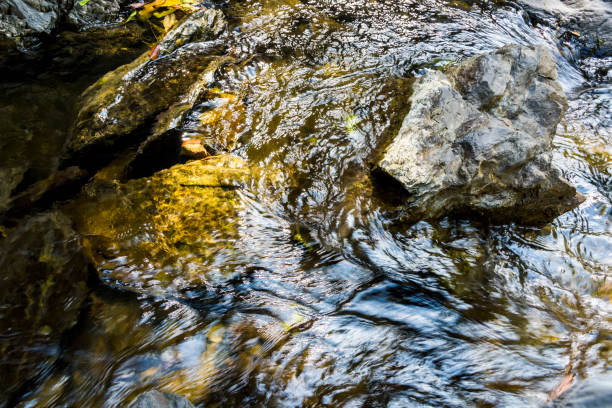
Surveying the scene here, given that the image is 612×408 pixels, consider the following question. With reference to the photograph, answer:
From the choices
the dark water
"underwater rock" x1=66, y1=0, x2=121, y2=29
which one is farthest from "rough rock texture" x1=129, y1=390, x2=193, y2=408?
"underwater rock" x1=66, y1=0, x2=121, y2=29

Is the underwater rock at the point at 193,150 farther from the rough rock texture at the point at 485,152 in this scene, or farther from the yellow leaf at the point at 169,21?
the yellow leaf at the point at 169,21

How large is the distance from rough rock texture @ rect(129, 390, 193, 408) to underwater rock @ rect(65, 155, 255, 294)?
1.20 metres

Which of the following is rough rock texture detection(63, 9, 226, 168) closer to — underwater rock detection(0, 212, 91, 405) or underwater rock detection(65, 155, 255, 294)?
underwater rock detection(65, 155, 255, 294)

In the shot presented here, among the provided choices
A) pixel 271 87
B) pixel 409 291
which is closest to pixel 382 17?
pixel 271 87

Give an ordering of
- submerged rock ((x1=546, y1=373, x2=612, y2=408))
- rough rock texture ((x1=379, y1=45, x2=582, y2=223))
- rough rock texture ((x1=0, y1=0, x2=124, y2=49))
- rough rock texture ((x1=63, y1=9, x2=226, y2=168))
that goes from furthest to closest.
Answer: rough rock texture ((x1=0, y1=0, x2=124, y2=49))
rough rock texture ((x1=63, y1=9, x2=226, y2=168))
rough rock texture ((x1=379, y1=45, x2=582, y2=223))
submerged rock ((x1=546, y1=373, x2=612, y2=408))

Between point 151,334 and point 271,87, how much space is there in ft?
12.0

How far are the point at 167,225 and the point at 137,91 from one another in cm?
250

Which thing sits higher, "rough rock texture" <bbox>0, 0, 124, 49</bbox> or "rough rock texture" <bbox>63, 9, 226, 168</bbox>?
"rough rock texture" <bbox>0, 0, 124, 49</bbox>

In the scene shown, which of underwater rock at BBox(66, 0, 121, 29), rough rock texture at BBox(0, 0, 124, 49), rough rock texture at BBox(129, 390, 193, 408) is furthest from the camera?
underwater rock at BBox(66, 0, 121, 29)

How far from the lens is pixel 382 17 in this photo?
21.6ft

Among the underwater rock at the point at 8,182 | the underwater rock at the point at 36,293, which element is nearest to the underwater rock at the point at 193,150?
the underwater rock at the point at 36,293

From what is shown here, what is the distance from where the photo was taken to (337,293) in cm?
307

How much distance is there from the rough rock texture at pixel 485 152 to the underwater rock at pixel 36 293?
3063 mm

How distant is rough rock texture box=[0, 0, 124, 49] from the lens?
18.9 feet
